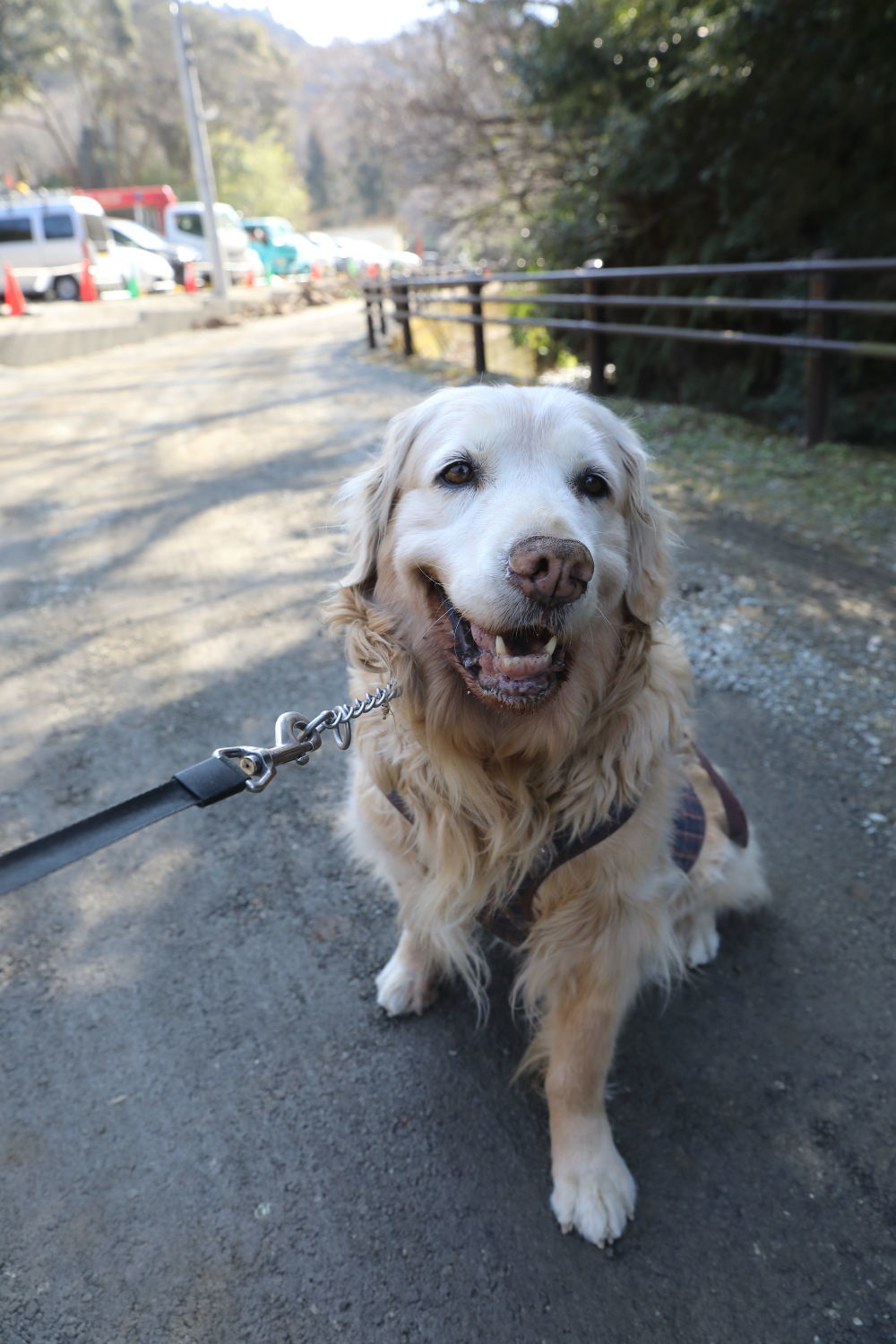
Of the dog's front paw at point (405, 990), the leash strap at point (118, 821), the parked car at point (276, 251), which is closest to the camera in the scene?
the leash strap at point (118, 821)

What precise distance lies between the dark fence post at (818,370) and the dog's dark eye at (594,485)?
4982 mm

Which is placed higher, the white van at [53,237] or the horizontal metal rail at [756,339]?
the white van at [53,237]

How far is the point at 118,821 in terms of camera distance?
1.46m

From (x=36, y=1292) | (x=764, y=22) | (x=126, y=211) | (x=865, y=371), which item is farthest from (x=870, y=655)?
(x=126, y=211)

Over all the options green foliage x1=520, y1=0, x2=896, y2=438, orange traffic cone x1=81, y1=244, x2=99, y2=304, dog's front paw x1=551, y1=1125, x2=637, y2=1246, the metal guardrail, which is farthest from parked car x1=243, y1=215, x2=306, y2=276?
dog's front paw x1=551, y1=1125, x2=637, y2=1246

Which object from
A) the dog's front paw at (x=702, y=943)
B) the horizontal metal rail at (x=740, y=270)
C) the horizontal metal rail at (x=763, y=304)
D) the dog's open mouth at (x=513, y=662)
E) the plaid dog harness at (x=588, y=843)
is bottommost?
the dog's front paw at (x=702, y=943)

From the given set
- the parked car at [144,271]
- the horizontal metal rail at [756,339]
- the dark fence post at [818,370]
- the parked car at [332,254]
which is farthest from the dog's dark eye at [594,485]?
the parked car at [332,254]

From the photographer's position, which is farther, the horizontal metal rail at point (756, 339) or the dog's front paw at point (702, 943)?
the horizontal metal rail at point (756, 339)

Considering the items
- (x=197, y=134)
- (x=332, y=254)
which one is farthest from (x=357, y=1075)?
(x=332, y=254)

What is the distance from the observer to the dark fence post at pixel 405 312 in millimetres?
12172

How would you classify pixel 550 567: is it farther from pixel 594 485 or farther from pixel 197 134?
pixel 197 134

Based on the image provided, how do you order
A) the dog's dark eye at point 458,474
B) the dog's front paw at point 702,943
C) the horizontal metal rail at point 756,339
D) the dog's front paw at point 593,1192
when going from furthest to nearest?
the horizontal metal rail at point 756,339
the dog's front paw at point 702,943
the dog's dark eye at point 458,474
the dog's front paw at point 593,1192

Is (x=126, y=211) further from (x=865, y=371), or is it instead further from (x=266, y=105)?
(x=865, y=371)

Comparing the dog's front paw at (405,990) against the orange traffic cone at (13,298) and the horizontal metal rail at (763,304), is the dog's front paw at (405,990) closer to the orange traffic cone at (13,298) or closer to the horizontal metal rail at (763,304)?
the horizontal metal rail at (763,304)
